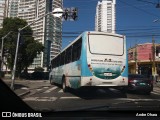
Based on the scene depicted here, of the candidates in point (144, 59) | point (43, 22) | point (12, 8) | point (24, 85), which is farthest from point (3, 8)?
point (144, 59)

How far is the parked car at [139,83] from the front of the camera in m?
3.13

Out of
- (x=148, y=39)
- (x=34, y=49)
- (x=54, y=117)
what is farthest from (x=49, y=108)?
(x=148, y=39)

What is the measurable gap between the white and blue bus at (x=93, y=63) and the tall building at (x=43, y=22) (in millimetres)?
435

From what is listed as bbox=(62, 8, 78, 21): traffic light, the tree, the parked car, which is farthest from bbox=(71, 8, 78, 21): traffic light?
the parked car

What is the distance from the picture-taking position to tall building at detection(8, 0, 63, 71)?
2.32 m

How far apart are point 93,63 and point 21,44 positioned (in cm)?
159

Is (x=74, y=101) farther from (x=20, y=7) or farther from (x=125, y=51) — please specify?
(x=20, y=7)

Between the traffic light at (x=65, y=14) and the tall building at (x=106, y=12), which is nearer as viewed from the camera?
the tall building at (x=106, y=12)

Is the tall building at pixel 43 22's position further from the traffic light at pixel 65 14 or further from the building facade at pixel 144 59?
the building facade at pixel 144 59

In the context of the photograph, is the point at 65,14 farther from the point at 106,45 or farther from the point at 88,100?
the point at 88,100

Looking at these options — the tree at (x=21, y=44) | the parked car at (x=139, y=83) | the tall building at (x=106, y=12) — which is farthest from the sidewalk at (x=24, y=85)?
the parked car at (x=139, y=83)

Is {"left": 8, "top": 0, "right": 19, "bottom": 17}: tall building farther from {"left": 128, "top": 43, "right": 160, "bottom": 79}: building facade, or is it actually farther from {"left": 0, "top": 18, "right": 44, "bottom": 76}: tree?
{"left": 128, "top": 43, "right": 160, "bottom": 79}: building facade

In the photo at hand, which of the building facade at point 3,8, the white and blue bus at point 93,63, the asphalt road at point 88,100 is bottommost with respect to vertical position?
the asphalt road at point 88,100

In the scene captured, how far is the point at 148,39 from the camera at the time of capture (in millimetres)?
2500
